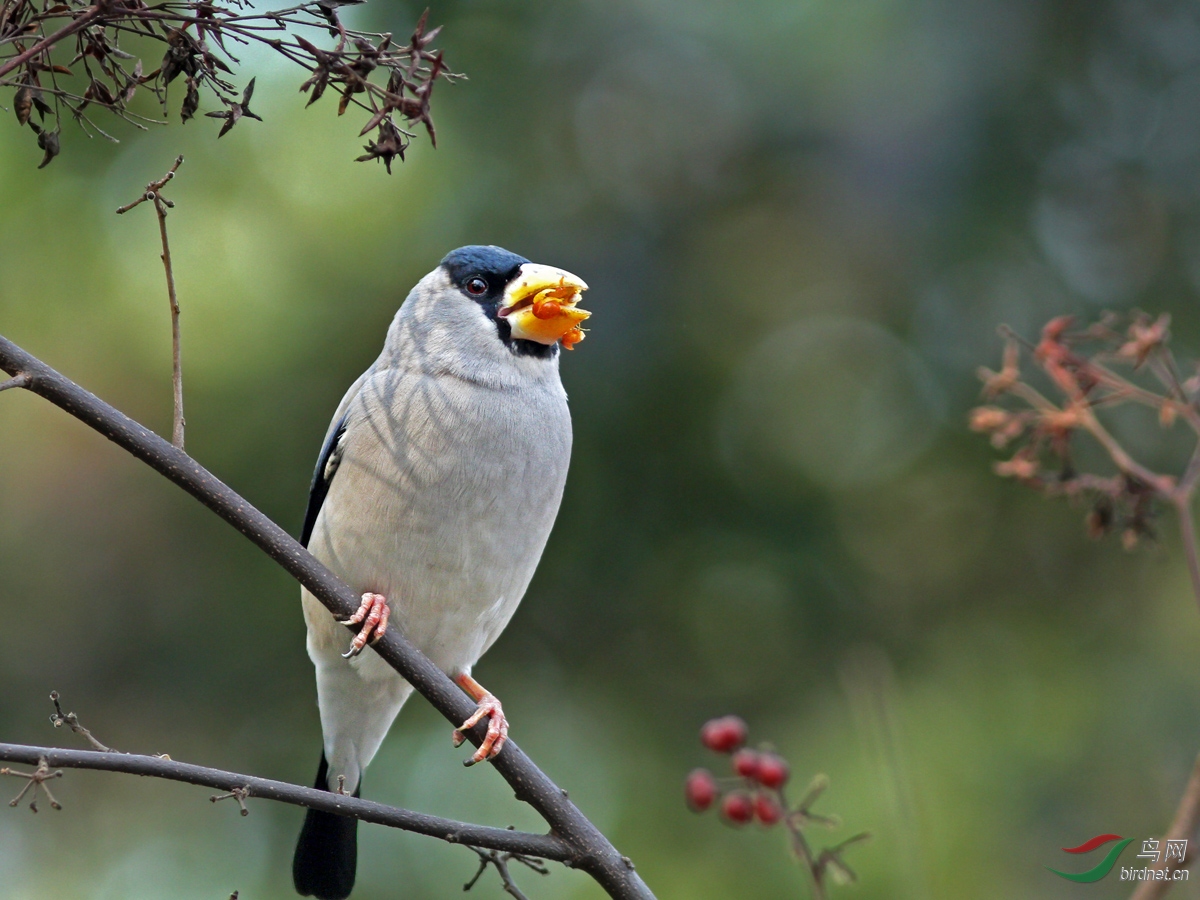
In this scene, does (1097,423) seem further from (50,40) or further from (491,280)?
(50,40)

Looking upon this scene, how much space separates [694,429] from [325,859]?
4.59 metres

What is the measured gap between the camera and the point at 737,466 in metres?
7.72

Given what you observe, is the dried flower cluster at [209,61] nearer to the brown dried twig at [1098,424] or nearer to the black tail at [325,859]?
the brown dried twig at [1098,424]

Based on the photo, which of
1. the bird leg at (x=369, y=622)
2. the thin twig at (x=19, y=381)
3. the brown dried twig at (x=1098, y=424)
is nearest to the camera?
the thin twig at (x=19, y=381)

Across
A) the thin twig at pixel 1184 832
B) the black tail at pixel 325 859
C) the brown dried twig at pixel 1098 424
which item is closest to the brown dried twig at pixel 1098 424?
the brown dried twig at pixel 1098 424

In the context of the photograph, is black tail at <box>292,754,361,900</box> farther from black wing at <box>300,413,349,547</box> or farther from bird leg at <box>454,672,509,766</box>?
black wing at <box>300,413,349,547</box>

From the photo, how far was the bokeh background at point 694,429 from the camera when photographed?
6.52 metres

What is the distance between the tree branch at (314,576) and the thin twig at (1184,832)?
1.00m

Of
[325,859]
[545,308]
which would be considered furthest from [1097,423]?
[325,859]

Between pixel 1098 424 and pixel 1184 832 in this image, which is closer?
pixel 1184 832

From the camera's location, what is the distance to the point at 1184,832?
144 cm

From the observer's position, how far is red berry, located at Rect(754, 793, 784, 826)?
280 cm

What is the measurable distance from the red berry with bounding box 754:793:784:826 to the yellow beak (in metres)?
1.28

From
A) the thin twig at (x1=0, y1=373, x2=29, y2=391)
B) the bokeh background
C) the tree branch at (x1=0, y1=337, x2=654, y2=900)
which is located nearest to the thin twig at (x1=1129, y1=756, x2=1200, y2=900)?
the tree branch at (x1=0, y1=337, x2=654, y2=900)
